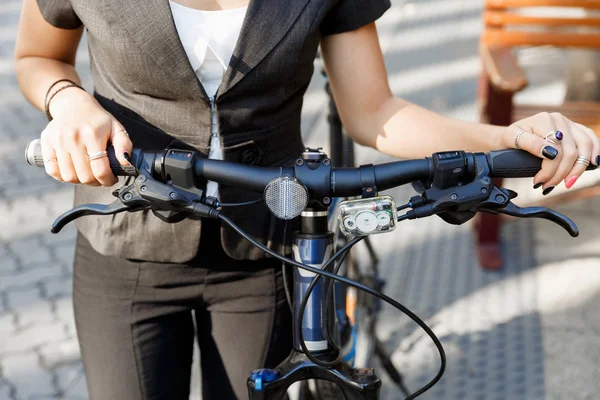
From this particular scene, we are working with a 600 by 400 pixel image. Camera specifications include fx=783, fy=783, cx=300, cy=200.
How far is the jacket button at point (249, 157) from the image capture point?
1.67 metres

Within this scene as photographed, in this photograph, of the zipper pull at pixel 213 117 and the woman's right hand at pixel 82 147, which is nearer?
the woman's right hand at pixel 82 147

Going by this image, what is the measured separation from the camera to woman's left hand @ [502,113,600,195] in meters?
1.34

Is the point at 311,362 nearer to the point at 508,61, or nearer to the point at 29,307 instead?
the point at 29,307

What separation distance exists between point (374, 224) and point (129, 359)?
0.80 m

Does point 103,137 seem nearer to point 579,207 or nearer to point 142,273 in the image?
point 142,273

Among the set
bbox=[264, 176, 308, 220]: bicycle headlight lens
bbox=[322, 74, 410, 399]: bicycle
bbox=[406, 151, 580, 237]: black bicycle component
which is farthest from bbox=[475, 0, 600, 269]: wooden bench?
bbox=[264, 176, 308, 220]: bicycle headlight lens

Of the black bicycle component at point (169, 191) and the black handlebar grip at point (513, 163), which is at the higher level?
the black bicycle component at point (169, 191)

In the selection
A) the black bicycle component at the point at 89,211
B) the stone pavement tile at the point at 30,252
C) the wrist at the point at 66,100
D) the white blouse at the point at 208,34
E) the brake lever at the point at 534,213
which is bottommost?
the stone pavement tile at the point at 30,252

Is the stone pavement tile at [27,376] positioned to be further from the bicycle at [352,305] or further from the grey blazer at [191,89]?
the grey blazer at [191,89]

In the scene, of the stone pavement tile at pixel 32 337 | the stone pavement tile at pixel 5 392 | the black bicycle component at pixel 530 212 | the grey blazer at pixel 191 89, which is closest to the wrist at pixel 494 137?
the black bicycle component at pixel 530 212

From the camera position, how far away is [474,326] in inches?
147

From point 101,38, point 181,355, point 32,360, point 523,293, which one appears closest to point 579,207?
point 523,293

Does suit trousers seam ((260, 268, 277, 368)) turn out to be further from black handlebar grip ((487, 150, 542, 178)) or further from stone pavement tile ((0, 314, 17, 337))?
stone pavement tile ((0, 314, 17, 337))

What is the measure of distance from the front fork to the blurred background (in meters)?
1.87
